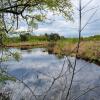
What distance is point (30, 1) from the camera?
50.2 feet

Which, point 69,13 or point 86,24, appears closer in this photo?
point 86,24

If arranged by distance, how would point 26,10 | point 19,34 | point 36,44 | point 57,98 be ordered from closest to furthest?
point 57,98
point 19,34
point 26,10
point 36,44

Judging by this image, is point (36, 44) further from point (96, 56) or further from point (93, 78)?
point (93, 78)

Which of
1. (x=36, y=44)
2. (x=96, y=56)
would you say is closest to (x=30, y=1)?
(x=96, y=56)

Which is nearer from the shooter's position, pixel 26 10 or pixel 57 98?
pixel 57 98

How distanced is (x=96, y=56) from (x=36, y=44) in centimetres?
4087

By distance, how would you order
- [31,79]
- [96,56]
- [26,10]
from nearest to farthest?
[26,10] < [31,79] < [96,56]

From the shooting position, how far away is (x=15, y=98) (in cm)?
1270

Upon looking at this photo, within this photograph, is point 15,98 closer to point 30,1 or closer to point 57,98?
point 57,98

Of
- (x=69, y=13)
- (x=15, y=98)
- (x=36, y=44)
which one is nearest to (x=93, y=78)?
(x=69, y=13)

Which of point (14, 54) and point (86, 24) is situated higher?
point (86, 24)

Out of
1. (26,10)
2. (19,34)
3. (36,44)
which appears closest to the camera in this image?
(19,34)

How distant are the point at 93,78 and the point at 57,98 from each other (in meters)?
7.89

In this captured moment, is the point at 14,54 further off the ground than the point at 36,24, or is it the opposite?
the point at 36,24
